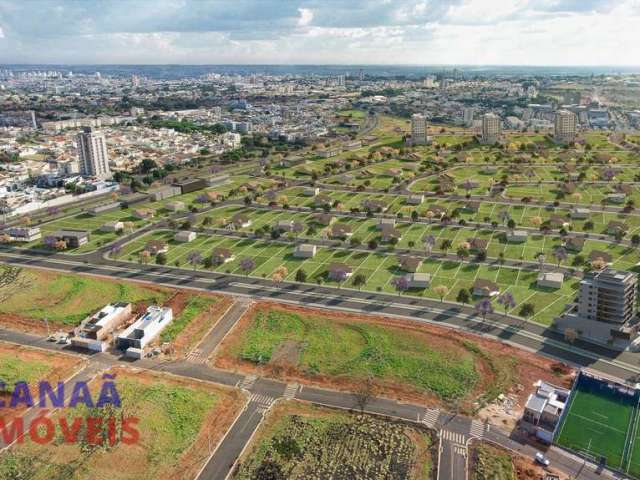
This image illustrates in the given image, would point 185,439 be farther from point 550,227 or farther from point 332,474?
point 550,227

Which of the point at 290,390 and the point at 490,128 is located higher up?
the point at 490,128

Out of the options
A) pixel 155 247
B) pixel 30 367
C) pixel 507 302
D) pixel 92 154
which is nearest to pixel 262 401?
pixel 30 367

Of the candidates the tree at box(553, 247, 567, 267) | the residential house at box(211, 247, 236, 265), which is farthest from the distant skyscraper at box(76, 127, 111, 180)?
the tree at box(553, 247, 567, 267)

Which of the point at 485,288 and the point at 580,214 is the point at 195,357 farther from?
the point at 580,214

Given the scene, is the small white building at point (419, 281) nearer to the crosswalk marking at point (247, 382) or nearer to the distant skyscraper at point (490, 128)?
the crosswalk marking at point (247, 382)

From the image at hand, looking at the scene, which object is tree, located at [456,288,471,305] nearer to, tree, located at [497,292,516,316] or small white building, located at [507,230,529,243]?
tree, located at [497,292,516,316]
